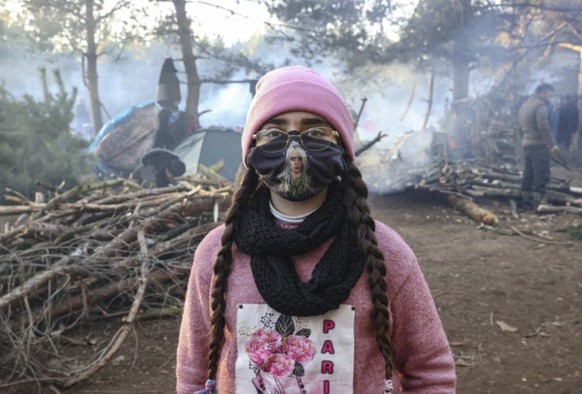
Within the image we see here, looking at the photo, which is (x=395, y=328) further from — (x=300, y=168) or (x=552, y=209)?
(x=552, y=209)

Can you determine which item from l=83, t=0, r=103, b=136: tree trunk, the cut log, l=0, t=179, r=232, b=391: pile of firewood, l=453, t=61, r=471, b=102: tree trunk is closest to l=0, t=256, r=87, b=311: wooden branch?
l=0, t=179, r=232, b=391: pile of firewood

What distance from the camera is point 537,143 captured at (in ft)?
30.5

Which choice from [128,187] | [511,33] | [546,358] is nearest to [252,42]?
[511,33]

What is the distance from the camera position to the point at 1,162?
26.1 ft

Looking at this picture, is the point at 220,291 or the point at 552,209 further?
the point at 552,209

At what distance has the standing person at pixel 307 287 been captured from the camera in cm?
135

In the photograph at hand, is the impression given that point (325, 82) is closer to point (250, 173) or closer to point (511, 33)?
point (250, 173)

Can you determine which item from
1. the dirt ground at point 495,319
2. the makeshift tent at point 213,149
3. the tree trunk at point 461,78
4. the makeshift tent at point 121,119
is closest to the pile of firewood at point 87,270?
the dirt ground at point 495,319

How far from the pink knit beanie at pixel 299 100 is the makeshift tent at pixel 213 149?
32.1 feet

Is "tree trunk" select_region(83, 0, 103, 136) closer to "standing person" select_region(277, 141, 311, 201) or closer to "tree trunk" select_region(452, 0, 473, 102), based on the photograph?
"tree trunk" select_region(452, 0, 473, 102)

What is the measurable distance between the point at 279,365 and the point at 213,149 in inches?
409

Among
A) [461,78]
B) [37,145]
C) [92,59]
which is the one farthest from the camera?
[461,78]

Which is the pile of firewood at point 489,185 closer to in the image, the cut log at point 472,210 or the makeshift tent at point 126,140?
the cut log at point 472,210

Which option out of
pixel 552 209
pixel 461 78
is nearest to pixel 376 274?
pixel 552 209
